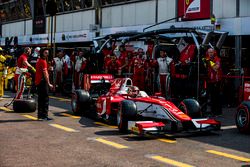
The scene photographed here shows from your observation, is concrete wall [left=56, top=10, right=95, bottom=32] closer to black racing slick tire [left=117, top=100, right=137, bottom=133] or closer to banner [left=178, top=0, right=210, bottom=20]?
banner [left=178, top=0, right=210, bottom=20]

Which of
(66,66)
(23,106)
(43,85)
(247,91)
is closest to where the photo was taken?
(43,85)

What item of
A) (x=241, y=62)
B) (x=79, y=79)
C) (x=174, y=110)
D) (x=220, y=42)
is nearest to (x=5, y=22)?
(x=79, y=79)

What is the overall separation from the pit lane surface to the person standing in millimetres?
2141

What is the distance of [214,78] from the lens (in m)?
12.4

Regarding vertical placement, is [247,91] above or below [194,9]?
below

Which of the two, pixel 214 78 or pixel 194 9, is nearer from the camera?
pixel 214 78

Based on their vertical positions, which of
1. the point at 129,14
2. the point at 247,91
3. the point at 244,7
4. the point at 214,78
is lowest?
the point at 247,91

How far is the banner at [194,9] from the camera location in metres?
19.1

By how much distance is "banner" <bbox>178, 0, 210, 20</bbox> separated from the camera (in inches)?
753

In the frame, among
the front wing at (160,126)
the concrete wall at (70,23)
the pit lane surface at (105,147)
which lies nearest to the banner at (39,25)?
the concrete wall at (70,23)

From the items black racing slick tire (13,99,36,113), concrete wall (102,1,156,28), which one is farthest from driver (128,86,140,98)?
concrete wall (102,1,156,28)

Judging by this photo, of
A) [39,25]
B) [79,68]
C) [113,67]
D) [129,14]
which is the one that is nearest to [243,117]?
[113,67]

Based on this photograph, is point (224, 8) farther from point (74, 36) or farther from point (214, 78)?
point (74, 36)

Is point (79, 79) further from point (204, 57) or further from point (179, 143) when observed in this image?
point (179, 143)
